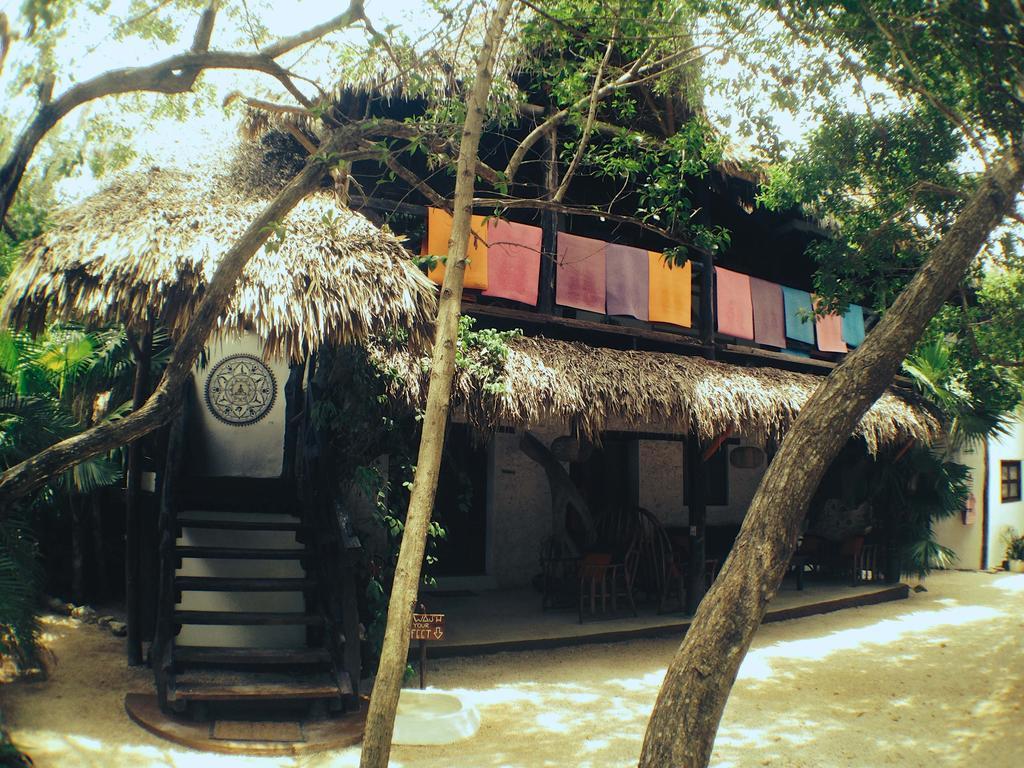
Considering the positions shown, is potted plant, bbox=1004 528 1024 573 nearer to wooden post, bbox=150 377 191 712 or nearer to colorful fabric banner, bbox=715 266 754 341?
colorful fabric banner, bbox=715 266 754 341

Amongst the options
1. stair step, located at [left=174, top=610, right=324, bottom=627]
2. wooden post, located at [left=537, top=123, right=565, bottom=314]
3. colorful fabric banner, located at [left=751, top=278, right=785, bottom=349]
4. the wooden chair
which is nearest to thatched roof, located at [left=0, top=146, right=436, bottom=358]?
stair step, located at [left=174, top=610, right=324, bottom=627]

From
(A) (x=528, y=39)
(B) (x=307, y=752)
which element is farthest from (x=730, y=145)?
(B) (x=307, y=752)

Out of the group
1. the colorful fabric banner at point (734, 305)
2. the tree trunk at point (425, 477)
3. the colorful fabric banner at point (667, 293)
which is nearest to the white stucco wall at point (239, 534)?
the tree trunk at point (425, 477)

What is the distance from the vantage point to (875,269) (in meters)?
6.96

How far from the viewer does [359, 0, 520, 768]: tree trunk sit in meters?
2.87

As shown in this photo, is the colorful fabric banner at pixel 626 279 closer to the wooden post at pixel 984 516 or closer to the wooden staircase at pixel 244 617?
the wooden staircase at pixel 244 617

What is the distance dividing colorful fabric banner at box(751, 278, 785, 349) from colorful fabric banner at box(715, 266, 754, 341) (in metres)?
0.12

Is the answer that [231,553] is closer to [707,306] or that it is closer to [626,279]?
[626,279]

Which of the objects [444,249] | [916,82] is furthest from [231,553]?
[916,82]

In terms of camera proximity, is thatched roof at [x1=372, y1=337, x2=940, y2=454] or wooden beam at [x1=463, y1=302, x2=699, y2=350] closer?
thatched roof at [x1=372, y1=337, x2=940, y2=454]

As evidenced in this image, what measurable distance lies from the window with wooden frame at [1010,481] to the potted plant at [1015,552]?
0.73 metres

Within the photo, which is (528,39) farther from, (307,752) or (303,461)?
(307,752)

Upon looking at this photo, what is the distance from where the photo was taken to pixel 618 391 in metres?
6.62

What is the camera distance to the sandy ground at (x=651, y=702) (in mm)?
4223
